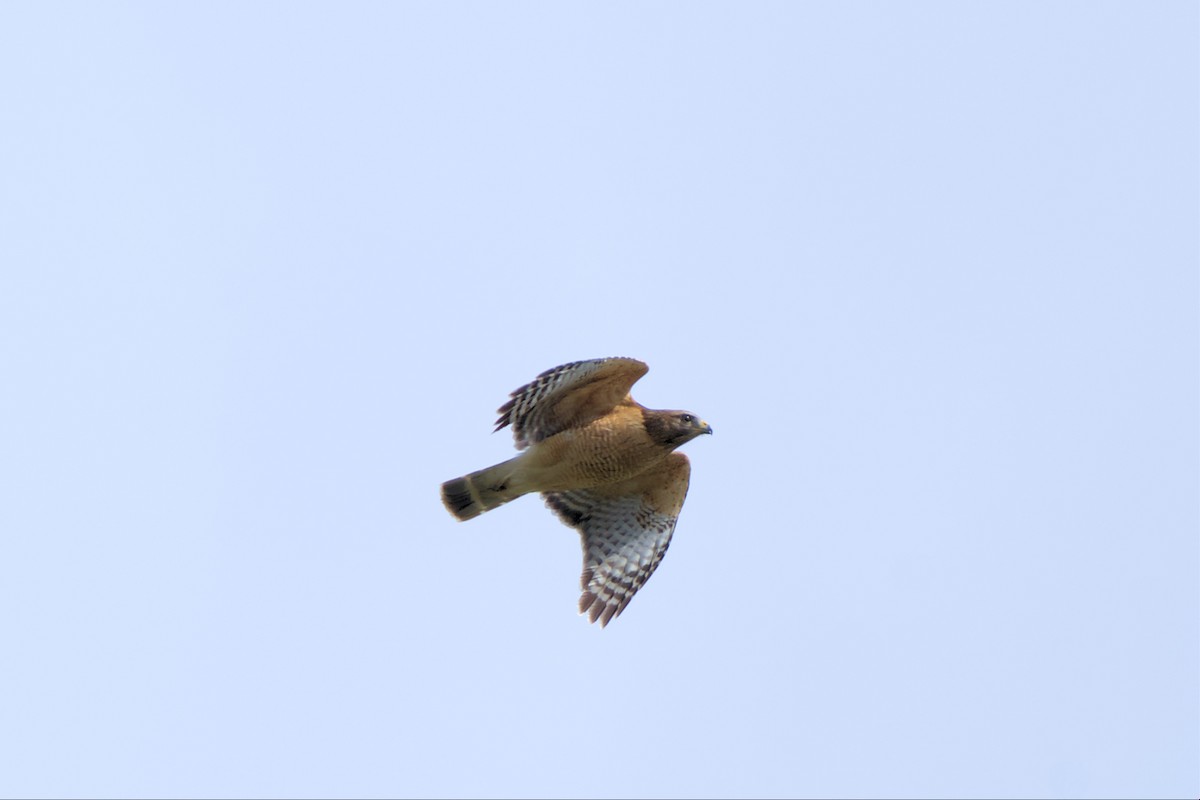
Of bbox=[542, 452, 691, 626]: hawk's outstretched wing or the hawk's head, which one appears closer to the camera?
the hawk's head

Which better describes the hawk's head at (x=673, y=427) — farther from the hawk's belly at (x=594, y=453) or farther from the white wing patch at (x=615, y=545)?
the white wing patch at (x=615, y=545)

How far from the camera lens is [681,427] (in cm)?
1342

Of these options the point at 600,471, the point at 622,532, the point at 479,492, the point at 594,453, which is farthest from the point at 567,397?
the point at 622,532

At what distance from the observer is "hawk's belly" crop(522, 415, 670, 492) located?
13.6 m

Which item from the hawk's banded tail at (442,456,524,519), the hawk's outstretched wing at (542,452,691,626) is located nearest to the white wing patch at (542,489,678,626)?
the hawk's outstretched wing at (542,452,691,626)

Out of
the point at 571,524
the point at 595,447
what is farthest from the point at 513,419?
the point at 571,524

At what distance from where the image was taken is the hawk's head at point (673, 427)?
1343 cm

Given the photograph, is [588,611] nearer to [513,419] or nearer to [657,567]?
[657,567]

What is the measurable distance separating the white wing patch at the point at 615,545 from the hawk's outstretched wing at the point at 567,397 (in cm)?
126

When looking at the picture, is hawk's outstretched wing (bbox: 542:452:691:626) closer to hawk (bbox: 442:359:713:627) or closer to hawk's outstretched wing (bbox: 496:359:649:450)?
hawk (bbox: 442:359:713:627)

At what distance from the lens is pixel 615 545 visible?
48.8 ft

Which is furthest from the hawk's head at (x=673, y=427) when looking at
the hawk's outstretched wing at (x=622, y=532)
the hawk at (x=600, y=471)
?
the hawk's outstretched wing at (x=622, y=532)

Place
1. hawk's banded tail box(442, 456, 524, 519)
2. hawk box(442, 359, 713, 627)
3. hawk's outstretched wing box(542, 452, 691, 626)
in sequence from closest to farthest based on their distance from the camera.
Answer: hawk box(442, 359, 713, 627) → hawk's banded tail box(442, 456, 524, 519) → hawk's outstretched wing box(542, 452, 691, 626)

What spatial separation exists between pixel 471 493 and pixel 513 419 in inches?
35.4
